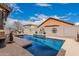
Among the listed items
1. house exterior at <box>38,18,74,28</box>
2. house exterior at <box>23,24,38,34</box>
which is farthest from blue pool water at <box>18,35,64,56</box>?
house exterior at <box>38,18,74,28</box>

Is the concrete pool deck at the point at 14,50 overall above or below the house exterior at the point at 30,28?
below

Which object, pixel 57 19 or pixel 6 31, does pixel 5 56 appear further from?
pixel 57 19

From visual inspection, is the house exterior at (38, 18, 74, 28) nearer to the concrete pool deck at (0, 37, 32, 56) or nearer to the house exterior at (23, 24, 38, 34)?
the house exterior at (23, 24, 38, 34)

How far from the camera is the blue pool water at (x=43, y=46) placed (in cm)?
507

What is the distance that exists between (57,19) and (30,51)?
1119 millimetres

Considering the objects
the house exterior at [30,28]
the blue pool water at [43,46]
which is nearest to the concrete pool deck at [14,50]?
the blue pool water at [43,46]

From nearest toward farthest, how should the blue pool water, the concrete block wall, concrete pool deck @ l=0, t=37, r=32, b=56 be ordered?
concrete pool deck @ l=0, t=37, r=32, b=56
the blue pool water
the concrete block wall

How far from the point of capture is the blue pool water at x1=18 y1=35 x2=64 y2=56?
5.07 metres

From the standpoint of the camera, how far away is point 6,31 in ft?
16.8

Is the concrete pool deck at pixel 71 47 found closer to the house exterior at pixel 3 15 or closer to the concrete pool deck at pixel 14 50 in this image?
the concrete pool deck at pixel 14 50

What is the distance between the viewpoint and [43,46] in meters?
5.41

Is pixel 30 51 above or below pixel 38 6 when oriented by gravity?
below

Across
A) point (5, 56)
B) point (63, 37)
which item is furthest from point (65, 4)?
point (5, 56)

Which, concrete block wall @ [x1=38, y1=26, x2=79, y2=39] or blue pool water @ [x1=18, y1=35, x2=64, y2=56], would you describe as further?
concrete block wall @ [x1=38, y1=26, x2=79, y2=39]
